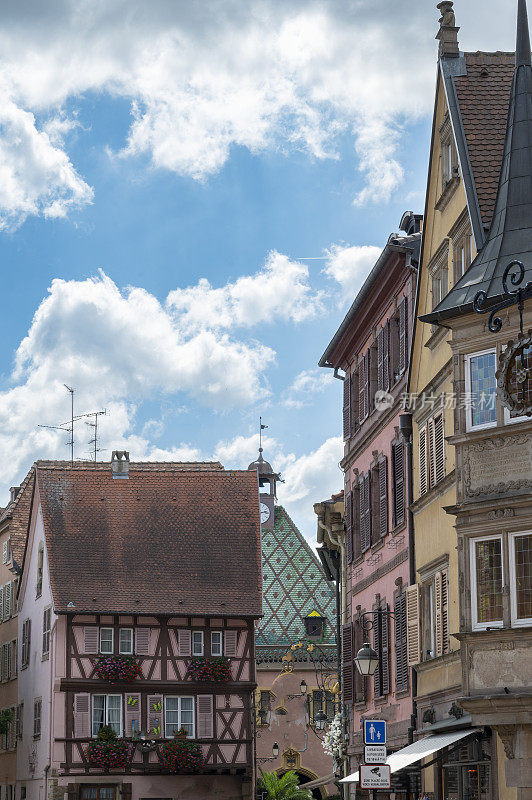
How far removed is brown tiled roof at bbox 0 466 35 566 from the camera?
5162cm

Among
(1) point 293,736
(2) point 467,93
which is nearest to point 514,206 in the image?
(2) point 467,93

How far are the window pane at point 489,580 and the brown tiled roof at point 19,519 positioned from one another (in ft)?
115

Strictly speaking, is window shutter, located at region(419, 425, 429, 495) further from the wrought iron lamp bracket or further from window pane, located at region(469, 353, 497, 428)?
the wrought iron lamp bracket

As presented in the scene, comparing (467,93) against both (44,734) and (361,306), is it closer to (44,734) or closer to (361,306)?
(361,306)

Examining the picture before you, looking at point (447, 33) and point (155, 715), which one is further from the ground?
point (447, 33)

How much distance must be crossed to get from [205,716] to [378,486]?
16.9 m

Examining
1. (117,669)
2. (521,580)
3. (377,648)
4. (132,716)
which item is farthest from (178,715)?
(521,580)

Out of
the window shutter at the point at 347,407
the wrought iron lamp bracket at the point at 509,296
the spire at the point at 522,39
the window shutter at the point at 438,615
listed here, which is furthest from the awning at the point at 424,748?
the window shutter at the point at 347,407

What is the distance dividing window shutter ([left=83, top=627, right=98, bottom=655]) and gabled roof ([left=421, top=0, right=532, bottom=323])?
84.1ft

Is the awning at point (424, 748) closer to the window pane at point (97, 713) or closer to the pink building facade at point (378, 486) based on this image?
the pink building facade at point (378, 486)

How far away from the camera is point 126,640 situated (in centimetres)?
4262

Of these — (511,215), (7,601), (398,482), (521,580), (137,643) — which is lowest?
(521,580)

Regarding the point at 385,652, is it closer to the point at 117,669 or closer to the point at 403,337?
the point at 403,337

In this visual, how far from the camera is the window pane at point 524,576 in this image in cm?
1708
